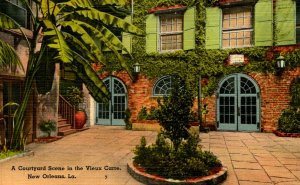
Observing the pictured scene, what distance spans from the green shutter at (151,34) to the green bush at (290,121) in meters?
6.41

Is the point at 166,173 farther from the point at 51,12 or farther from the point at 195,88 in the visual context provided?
the point at 195,88

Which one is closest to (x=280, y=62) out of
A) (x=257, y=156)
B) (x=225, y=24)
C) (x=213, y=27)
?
(x=225, y=24)

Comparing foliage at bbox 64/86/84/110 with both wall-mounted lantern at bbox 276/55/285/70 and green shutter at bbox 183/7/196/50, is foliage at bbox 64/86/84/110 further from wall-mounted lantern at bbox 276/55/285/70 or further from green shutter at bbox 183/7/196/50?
wall-mounted lantern at bbox 276/55/285/70

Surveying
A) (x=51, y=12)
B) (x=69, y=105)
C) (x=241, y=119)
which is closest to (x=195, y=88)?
(x=241, y=119)

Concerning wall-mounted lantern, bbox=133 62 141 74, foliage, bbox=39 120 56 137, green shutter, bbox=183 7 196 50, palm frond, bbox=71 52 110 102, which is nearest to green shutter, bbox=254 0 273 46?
green shutter, bbox=183 7 196 50

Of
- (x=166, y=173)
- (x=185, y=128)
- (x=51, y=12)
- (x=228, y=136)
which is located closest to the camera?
(x=166, y=173)

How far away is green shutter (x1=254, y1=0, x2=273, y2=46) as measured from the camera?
36.7 ft

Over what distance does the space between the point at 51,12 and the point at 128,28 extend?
2036mm

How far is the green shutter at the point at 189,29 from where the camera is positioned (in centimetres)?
1231

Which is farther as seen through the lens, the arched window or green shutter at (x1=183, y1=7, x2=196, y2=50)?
the arched window

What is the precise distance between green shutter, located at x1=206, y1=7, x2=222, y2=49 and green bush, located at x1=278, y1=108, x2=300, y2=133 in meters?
3.98

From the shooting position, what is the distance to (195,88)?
1223 cm

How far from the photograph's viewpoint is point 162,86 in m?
12.9

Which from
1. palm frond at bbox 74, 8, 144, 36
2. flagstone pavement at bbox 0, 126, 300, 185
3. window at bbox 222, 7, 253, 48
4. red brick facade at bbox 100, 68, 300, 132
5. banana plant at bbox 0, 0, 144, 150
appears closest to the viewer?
flagstone pavement at bbox 0, 126, 300, 185
